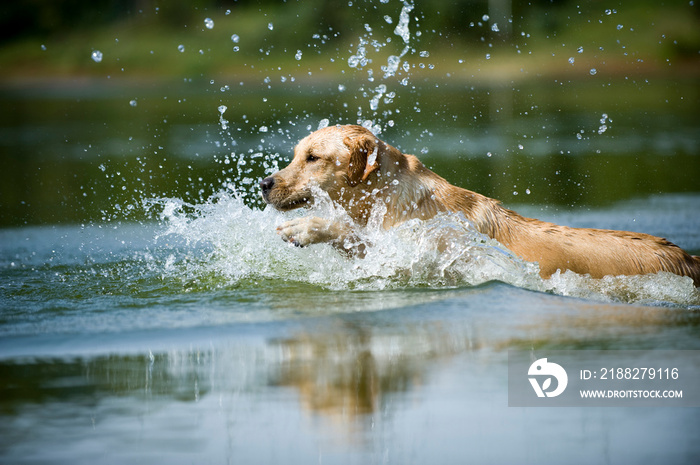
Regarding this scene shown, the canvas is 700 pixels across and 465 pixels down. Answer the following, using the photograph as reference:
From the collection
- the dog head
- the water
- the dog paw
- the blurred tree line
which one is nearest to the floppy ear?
the dog head

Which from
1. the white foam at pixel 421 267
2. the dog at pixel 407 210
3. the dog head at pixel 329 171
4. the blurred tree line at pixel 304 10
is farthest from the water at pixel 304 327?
the blurred tree line at pixel 304 10

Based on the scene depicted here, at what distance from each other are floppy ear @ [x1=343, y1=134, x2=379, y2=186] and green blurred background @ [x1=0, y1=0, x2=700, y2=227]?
1365 millimetres

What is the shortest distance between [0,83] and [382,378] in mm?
44954

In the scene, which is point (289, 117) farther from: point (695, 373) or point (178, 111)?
point (695, 373)

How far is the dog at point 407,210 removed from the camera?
652 centimetres

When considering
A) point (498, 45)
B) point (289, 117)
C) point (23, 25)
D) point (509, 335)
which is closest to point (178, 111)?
point (289, 117)

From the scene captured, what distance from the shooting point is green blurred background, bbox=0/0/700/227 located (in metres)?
13.6

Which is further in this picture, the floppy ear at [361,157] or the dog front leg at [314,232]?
the floppy ear at [361,157]

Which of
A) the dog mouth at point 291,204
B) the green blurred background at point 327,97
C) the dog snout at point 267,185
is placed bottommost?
the dog mouth at point 291,204

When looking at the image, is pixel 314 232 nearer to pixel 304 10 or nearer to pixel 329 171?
pixel 329 171

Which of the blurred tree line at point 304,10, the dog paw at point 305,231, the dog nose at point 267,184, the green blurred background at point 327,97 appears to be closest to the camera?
the dog paw at point 305,231

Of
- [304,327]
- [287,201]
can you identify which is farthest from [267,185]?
[304,327]

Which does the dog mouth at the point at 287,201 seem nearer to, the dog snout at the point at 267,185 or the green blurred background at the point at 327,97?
the dog snout at the point at 267,185

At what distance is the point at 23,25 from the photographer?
61.5 m
